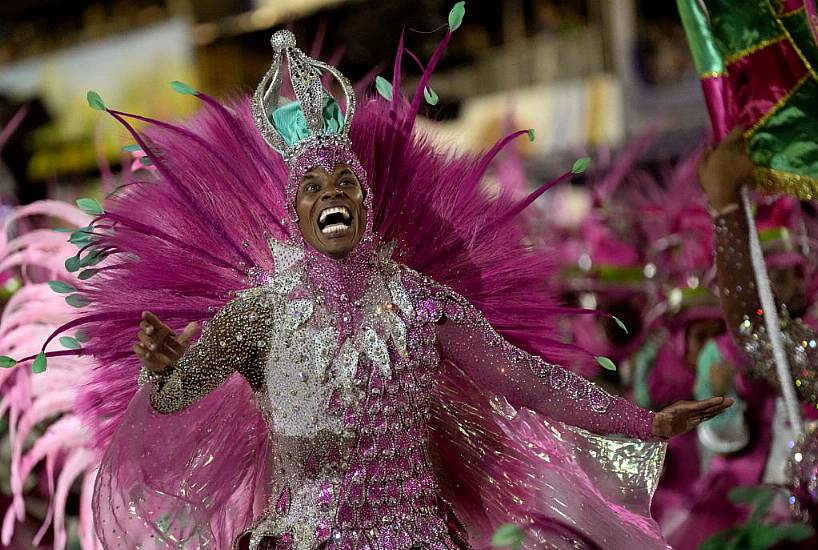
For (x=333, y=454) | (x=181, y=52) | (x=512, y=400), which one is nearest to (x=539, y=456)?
(x=512, y=400)

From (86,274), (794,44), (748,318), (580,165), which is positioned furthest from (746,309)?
(86,274)

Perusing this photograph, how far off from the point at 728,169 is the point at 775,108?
Answer: 138mm

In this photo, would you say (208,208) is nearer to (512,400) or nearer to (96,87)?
(512,400)

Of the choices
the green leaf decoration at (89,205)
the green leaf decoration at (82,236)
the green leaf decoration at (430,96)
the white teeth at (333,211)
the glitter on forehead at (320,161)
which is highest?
the green leaf decoration at (430,96)

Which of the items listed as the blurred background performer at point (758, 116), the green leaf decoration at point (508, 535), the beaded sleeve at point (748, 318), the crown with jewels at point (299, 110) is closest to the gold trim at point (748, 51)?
the blurred background performer at point (758, 116)

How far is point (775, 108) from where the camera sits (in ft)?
5.48

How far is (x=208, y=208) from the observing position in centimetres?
136

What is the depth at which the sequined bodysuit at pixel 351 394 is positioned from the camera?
122 centimetres

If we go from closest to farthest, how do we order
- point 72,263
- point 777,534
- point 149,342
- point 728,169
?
Answer: point 149,342 → point 72,263 → point 728,169 → point 777,534

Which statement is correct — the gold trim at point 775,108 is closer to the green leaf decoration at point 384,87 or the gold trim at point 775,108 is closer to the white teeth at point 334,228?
the green leaf decoration at point 384,87

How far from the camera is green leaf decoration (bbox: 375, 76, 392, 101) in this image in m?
1.35

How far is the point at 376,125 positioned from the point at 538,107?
12.6 ft

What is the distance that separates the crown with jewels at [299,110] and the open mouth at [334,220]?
0.09 metres

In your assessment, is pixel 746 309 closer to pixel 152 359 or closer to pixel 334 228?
pixel 334 228
